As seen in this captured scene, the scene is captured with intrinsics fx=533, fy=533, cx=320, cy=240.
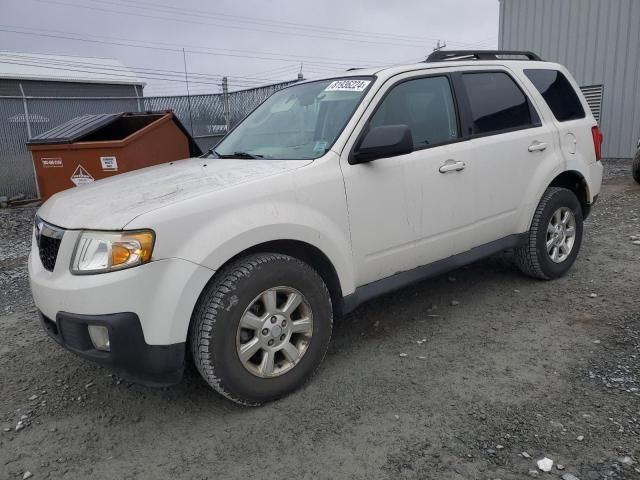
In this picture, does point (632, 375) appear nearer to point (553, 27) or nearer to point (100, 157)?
point (100, 157)

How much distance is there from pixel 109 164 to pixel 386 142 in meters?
3.86

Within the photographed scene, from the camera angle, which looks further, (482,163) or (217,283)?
(482,163)

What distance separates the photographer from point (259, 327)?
272cm

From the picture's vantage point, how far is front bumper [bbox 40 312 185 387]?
2389 mm

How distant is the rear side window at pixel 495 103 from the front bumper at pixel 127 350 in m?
2.55

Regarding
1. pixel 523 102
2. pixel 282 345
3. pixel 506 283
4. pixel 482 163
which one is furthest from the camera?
pixel 506 283

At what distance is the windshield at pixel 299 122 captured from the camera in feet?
10.7

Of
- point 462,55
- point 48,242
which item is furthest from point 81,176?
point 462,55

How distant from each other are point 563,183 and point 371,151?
2424 millimetres

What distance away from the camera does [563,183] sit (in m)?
4.61

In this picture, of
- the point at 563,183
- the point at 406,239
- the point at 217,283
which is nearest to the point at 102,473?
the point at 217,283

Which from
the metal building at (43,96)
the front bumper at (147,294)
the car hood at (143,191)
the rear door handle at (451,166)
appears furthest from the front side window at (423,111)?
the metal building at (43,96)

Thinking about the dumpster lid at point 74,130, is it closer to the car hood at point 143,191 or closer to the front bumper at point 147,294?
the car hood at point 143,191

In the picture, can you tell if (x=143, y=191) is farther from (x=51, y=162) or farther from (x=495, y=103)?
(x=51, y=162)
